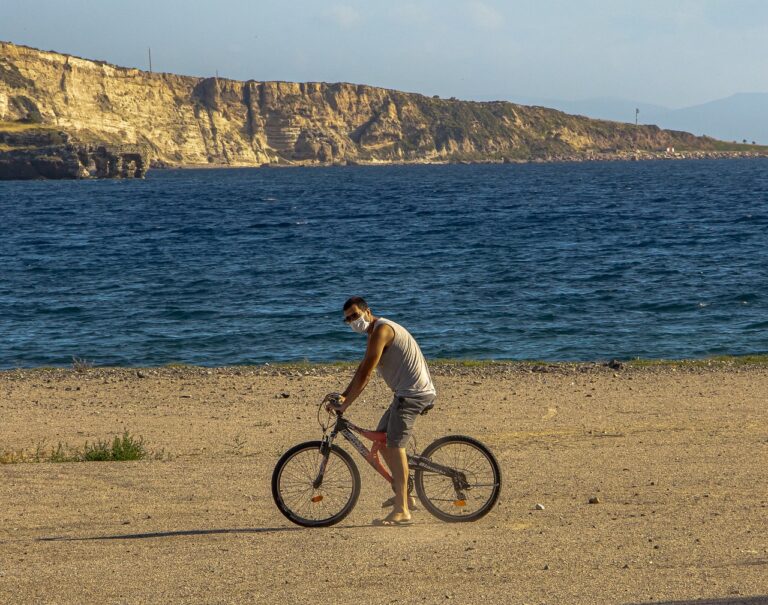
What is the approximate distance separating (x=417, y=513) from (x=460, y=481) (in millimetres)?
727

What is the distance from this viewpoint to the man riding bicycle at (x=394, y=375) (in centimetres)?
800

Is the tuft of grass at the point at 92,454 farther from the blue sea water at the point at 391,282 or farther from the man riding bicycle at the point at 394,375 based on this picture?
the blue sea water at the point at 391,282

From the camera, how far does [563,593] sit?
22.3ft

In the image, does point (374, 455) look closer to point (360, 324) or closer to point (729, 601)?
point (360, 324)

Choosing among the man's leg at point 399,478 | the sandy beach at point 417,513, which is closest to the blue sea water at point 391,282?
the sandy beach at point 417,513

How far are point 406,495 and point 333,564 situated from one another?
1.14 m

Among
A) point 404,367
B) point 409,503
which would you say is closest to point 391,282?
point 409,503

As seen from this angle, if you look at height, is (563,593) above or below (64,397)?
above

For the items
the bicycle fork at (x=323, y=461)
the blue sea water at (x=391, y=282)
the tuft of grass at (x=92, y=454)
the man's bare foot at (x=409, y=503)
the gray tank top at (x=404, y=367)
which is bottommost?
the blue sea water at (x=391, y=282)

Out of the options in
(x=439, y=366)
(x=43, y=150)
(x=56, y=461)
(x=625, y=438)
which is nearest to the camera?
(x=56, y=461)

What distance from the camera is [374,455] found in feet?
27.7

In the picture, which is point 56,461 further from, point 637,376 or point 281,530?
point 637,376

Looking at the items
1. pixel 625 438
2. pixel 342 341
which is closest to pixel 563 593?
pixel 625 438

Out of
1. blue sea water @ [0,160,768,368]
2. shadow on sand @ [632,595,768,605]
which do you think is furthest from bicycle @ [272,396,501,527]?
blue sea water @ [0,160,768,368]
